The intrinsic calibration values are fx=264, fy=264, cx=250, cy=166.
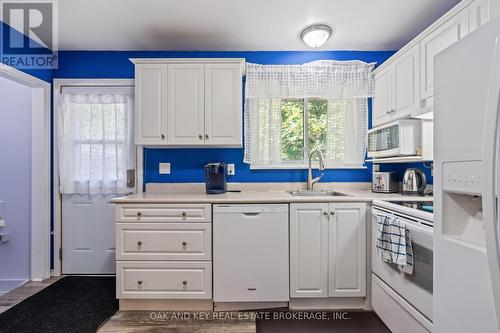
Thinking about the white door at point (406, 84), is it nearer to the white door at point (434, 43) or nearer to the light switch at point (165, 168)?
the white door at point (434, 43)

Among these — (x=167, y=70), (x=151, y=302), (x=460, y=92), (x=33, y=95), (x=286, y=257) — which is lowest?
(x=151, y=302)

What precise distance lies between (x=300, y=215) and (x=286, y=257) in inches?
13.6

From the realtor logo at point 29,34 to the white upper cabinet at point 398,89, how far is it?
276 centimetres

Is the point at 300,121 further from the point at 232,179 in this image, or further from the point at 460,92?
the point at 460,92

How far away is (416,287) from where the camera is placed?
150 cm

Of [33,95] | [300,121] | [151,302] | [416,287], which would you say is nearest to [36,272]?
[151,302]

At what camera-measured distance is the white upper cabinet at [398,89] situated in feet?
6.40

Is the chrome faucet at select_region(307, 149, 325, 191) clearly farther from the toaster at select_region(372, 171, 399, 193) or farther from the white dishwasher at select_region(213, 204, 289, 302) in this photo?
the white dishwasher at select_region(213, 204, 289, 302)

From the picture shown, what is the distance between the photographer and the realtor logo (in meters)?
2.12

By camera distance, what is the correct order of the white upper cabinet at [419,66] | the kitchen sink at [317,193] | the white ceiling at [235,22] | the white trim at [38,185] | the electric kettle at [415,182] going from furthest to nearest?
the white trim at [38,185], the kitchen sink at [317,193], the electric kettle at [415,182], the white ceiling at [235,22], the white upper cabinet at [419,66]

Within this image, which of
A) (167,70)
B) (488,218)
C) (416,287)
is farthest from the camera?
(167,70)

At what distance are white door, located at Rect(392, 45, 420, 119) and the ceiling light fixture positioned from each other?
63cm

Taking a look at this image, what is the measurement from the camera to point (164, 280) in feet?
6.79

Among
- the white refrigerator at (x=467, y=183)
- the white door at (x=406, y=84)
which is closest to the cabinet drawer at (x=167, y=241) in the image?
the white refrigerator at (x=467, y=183)
